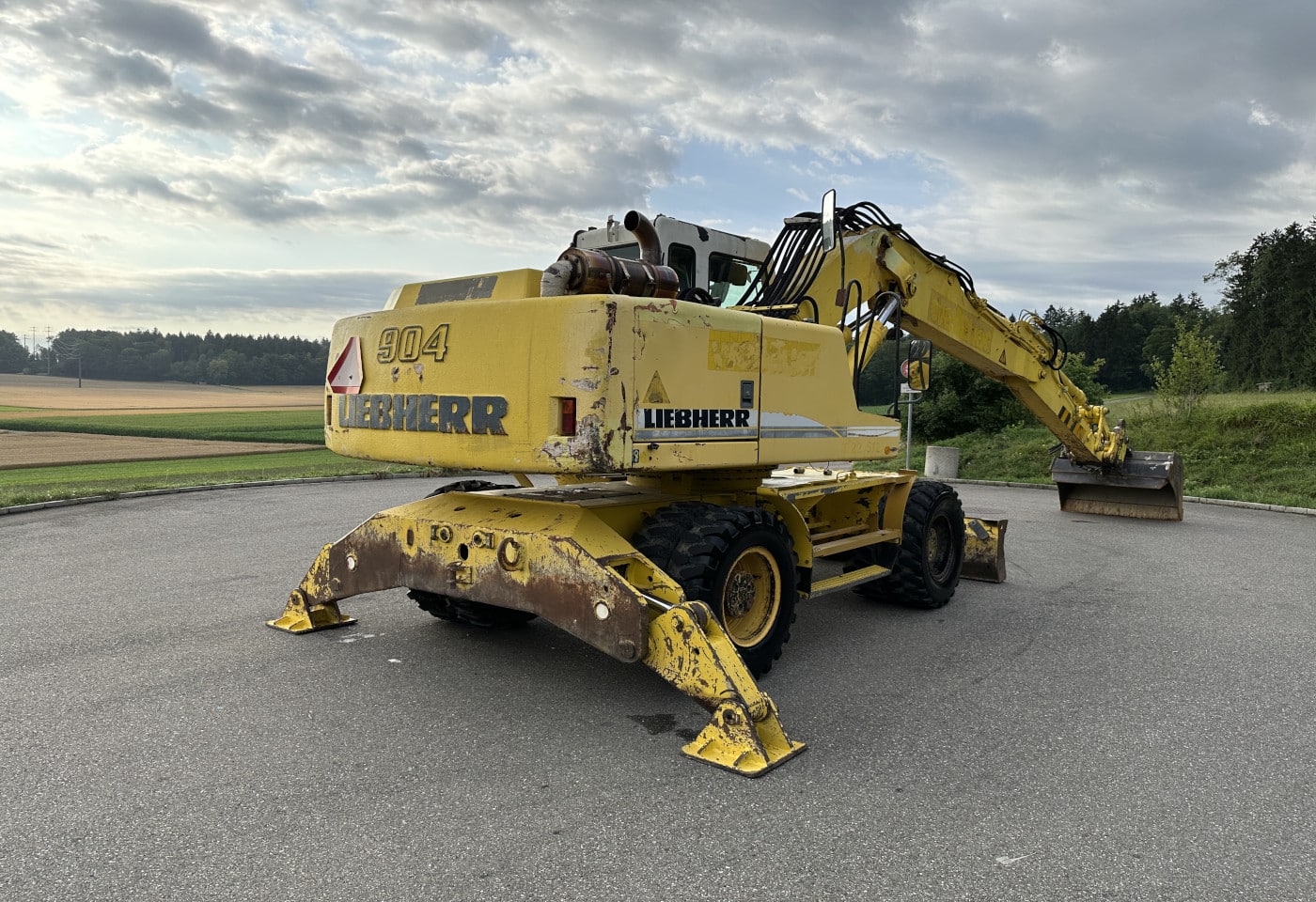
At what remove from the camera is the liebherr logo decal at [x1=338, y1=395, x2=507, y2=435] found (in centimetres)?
484

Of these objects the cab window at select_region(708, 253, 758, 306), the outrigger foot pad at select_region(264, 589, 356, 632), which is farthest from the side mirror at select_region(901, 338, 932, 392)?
the outrigger foot pad at select_region(264, 589, 356, 632)

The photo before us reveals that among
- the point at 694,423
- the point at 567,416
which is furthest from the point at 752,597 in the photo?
the point at 567,416

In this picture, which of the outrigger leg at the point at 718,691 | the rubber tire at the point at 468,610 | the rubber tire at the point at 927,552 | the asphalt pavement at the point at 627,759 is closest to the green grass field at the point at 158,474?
the rubber tire at the point at 468,610

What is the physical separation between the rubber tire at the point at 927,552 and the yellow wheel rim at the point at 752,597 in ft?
6.77

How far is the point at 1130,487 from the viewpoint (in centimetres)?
1307

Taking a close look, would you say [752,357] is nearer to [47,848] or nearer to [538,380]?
[538,380]

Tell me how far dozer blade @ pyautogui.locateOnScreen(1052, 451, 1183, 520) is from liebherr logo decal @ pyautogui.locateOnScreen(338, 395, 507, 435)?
11138 millimetres

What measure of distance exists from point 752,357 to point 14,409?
115 feet

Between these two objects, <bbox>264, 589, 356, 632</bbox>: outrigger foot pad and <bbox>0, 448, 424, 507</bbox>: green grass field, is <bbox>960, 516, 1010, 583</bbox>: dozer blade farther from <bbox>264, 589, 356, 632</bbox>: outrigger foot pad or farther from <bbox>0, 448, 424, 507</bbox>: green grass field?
<bbox>0, 448, 424, 507</bbox>: green grass field

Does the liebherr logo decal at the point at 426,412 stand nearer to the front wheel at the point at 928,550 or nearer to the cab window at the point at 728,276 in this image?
the cab window at the point at 728,276

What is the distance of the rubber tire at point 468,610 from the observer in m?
6.30

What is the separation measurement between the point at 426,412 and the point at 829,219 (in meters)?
2.94

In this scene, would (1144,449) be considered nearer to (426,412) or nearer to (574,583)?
(574,583)

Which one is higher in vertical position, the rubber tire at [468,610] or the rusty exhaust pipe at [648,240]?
the rusty exhaust pipe at [648,240]
